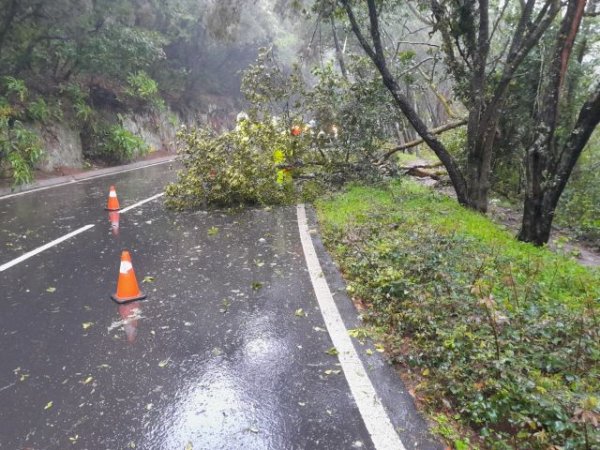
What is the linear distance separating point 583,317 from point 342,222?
4485 mm

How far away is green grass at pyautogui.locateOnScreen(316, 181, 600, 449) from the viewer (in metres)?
3.05

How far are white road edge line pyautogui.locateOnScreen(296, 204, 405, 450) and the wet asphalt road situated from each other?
0.08 metres

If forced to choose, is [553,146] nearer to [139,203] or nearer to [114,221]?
[114,221]

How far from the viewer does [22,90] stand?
1568cm

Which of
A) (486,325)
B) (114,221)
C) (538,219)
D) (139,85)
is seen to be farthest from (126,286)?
(139,85)

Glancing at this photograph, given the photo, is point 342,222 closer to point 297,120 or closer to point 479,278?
point 479,278

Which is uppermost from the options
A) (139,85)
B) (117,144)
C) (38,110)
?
(139,85)

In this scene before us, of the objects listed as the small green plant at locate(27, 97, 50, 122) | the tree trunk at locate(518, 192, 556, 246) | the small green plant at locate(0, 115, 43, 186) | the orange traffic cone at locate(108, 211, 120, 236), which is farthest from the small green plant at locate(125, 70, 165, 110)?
the tree trunk at locate(518, 192, 556, 246)

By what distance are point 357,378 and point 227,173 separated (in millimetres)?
7093

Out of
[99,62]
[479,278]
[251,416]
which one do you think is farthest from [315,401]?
[99,62]

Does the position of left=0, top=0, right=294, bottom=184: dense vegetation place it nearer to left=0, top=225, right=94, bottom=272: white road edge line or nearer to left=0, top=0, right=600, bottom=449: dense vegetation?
left=0, top=0, right=600, bottom=449: dense vegetation

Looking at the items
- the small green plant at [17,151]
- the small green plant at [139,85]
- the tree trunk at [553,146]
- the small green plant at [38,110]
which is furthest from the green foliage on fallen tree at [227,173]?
the small green plant at [139,85]

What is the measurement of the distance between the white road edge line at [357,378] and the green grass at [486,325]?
34cm

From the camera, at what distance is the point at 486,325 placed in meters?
4.06
